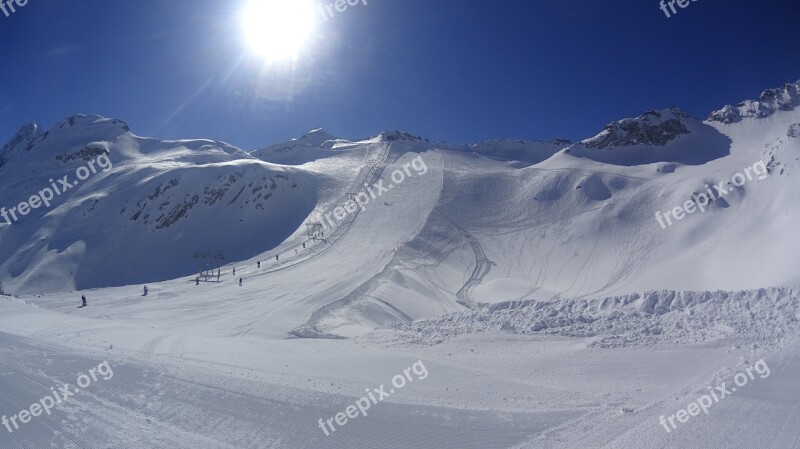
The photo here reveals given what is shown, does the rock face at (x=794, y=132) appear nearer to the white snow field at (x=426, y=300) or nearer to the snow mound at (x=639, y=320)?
the white snow field at (x=426, y=300)

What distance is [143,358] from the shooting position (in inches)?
501

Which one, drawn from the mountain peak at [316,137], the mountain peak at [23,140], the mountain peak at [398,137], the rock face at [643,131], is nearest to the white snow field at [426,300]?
the rock face at [643,131]

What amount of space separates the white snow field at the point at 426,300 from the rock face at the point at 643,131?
0.60 m

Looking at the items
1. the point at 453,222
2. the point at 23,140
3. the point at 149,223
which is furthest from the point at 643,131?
the point at 23,140

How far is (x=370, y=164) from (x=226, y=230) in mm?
32424

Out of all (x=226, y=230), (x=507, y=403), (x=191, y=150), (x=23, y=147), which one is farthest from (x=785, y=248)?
(x=23, y=147)

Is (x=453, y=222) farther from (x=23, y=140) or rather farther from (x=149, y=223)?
(x=23, y=140)

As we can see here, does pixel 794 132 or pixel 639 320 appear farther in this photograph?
pixel 794 132

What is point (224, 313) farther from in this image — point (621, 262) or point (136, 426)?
point (621, 262)

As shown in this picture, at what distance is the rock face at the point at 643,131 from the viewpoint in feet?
261

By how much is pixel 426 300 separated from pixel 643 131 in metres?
70.2

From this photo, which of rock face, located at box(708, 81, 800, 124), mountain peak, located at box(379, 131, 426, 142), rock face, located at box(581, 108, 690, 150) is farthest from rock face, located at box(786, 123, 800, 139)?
mountain peak, located at box(379, 131, 426, 142)

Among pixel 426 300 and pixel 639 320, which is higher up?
pixel 639 320

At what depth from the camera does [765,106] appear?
8594 centimetres
